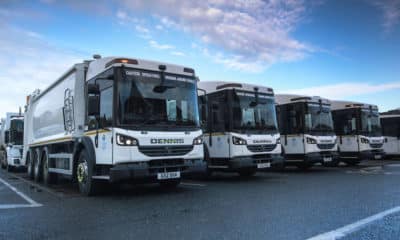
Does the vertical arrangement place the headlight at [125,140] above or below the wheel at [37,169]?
above

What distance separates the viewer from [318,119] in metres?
14.2

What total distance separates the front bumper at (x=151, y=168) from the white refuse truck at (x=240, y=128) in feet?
7.97

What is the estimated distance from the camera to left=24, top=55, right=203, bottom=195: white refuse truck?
731 cm

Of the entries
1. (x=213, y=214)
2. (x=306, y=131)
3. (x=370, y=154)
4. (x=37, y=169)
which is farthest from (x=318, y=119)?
(x=37, y=169)

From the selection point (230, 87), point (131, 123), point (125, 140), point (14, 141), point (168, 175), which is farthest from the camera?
point (14, 141)

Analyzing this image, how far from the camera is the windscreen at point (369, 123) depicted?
53.8ft

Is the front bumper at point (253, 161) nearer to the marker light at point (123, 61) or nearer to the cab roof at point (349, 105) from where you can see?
the marker light at point (123, 61)

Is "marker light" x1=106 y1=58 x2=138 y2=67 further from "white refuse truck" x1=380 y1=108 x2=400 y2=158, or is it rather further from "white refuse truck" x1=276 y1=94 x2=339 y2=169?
"white refuse truck" x1=380 y1=108 x2=400 y2=158

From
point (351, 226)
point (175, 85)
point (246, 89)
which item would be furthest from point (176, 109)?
point (351, 226)

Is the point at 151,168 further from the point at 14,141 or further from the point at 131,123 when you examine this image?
the point at 14,141

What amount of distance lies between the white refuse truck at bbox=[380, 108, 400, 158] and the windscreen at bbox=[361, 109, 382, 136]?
234 inches

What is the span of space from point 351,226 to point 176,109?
15.3 feet

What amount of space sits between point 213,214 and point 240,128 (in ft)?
17.3

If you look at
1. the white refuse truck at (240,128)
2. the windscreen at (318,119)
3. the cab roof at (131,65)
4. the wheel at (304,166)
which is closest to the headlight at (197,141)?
the cab roof at (131,65)
